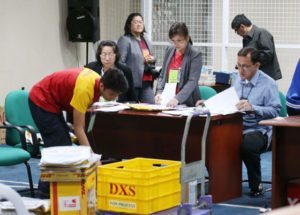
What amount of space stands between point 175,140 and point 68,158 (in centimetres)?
185

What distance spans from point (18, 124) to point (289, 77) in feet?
13.9

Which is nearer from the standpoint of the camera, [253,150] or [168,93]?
[253,150]

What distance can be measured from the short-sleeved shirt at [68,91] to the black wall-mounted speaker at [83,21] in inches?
159

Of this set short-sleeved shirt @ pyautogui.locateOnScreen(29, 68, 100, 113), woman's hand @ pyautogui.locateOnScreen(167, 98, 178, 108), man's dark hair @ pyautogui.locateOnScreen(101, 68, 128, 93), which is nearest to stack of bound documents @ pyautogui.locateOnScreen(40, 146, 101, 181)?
man's dark hair @ pyautogui.locateOnScreen(101, 68, 128, 93)

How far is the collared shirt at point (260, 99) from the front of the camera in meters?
5.18

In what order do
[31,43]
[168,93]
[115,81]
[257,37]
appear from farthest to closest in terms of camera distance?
[31,43]
[257,37]
[168,93]
[115,81]

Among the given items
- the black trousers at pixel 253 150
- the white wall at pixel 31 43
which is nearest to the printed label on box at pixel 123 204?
the black trousers at pixel 253 150

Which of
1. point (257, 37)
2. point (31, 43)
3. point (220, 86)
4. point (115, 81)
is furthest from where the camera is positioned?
point (31, 43)

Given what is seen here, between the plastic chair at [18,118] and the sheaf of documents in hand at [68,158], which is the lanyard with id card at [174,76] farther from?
the sheaf of documents in hand at [68,158]

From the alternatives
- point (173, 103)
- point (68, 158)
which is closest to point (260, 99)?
point (173, 103)

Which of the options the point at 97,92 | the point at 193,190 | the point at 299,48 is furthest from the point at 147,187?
the point at 299,48

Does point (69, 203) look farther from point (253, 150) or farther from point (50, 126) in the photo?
point (253, 150)

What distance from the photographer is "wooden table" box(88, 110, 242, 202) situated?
198 inches

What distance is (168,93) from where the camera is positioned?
5586mm
